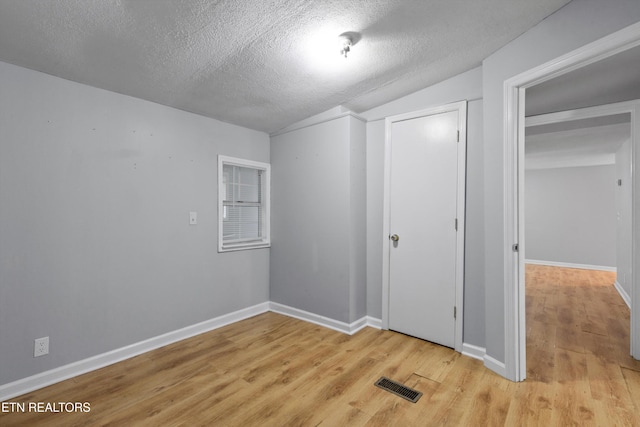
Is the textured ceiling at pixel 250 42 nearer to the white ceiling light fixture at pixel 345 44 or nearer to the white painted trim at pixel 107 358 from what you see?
the white ceiling light fixture at pixel 345 44

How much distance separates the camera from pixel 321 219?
3439 mm

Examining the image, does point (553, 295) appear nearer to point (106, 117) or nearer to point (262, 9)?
point (262, 9)

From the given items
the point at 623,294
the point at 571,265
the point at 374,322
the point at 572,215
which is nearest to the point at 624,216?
the point at 623,294

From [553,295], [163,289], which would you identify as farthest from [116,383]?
[553,295]

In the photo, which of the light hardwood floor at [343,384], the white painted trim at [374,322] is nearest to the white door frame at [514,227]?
the light hardwood floor at [343,384]

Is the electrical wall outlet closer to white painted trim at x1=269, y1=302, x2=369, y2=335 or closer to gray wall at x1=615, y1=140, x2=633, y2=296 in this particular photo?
white painted trim at x1=269, y1=302, x2=369, y2=335

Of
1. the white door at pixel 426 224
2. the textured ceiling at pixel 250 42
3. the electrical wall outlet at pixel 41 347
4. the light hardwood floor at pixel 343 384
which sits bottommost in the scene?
the light hardwood floor at pixel 343 384

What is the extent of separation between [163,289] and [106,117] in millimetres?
1628

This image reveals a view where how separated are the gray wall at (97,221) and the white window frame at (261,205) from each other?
0.08 metres

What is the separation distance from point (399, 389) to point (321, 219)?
1.84m

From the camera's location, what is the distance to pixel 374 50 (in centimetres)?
228

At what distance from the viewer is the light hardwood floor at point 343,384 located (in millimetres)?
1869

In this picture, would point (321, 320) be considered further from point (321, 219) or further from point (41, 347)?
point (41, 347)

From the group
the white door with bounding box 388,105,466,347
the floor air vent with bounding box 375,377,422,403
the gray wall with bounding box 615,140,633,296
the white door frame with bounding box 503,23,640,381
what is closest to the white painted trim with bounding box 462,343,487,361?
the white door with bounding box 388,105,466,347
